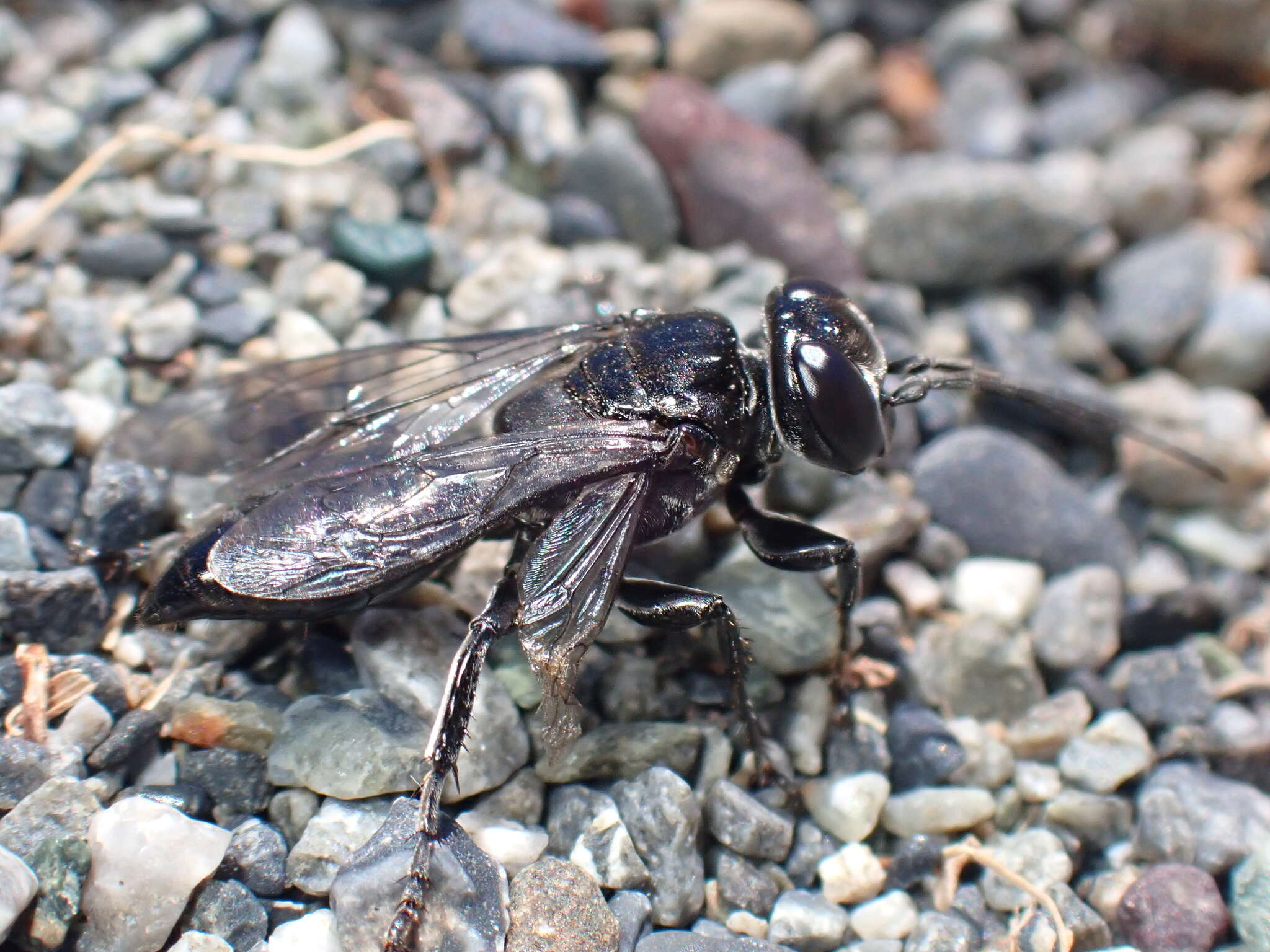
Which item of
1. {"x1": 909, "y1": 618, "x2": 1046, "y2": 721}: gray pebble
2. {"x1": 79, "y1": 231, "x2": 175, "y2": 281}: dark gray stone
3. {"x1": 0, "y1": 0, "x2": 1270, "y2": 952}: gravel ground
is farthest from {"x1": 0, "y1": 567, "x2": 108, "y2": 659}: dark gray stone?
{"x1": 909, "y1": 618, "x2": 1046, "y2": 721}: gray pebble

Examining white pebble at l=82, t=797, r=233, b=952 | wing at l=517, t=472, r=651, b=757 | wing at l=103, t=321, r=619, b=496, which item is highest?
wing at l=103, t=321, r=619, b=496

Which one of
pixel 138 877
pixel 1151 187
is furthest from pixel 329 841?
pixel 1151 187

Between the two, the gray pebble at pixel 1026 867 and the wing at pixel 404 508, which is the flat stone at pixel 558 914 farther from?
the gray pebble at pixel 1026 867

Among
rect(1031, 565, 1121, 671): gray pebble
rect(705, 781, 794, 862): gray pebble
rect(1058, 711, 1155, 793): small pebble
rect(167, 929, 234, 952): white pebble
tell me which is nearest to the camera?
rect(167, 929, 234, 952): white pebble

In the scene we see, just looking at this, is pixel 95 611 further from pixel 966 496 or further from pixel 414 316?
pixel 966 496

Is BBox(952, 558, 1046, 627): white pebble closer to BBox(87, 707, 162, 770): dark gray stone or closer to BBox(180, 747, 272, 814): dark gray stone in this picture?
BBox(180, 747, 272, 814): dark gray stone

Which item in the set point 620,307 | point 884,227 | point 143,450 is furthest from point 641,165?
point 143,450

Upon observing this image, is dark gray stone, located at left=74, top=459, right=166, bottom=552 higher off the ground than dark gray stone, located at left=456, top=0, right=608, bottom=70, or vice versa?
dark gray stone, located at left=456, top=0, right=608, bottom=70
